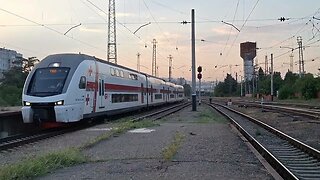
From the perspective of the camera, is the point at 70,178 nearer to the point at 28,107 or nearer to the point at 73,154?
the point at 73,154

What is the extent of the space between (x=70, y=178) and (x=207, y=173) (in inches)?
114

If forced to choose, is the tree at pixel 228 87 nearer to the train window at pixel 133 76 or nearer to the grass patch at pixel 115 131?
the train window at pixel 133 76

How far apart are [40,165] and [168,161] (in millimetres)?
3233

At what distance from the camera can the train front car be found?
21156mm

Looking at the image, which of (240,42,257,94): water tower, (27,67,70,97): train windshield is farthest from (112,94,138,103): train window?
(240,42,257,94): water tower

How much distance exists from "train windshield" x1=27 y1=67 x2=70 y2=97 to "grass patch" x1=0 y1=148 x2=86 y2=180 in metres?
8.97

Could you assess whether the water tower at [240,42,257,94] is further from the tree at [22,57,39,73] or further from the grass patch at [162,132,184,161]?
the grass patch at [162,132,184,161]

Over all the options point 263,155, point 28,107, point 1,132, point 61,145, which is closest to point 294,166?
point 263,155

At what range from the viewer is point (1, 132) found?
22109 mm

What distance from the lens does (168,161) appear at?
1220cm

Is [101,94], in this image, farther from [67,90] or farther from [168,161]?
[168,161]

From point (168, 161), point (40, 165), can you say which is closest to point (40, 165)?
point (40, 165)

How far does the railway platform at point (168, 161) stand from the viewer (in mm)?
10195

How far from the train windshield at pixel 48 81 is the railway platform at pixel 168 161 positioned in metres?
4.11
